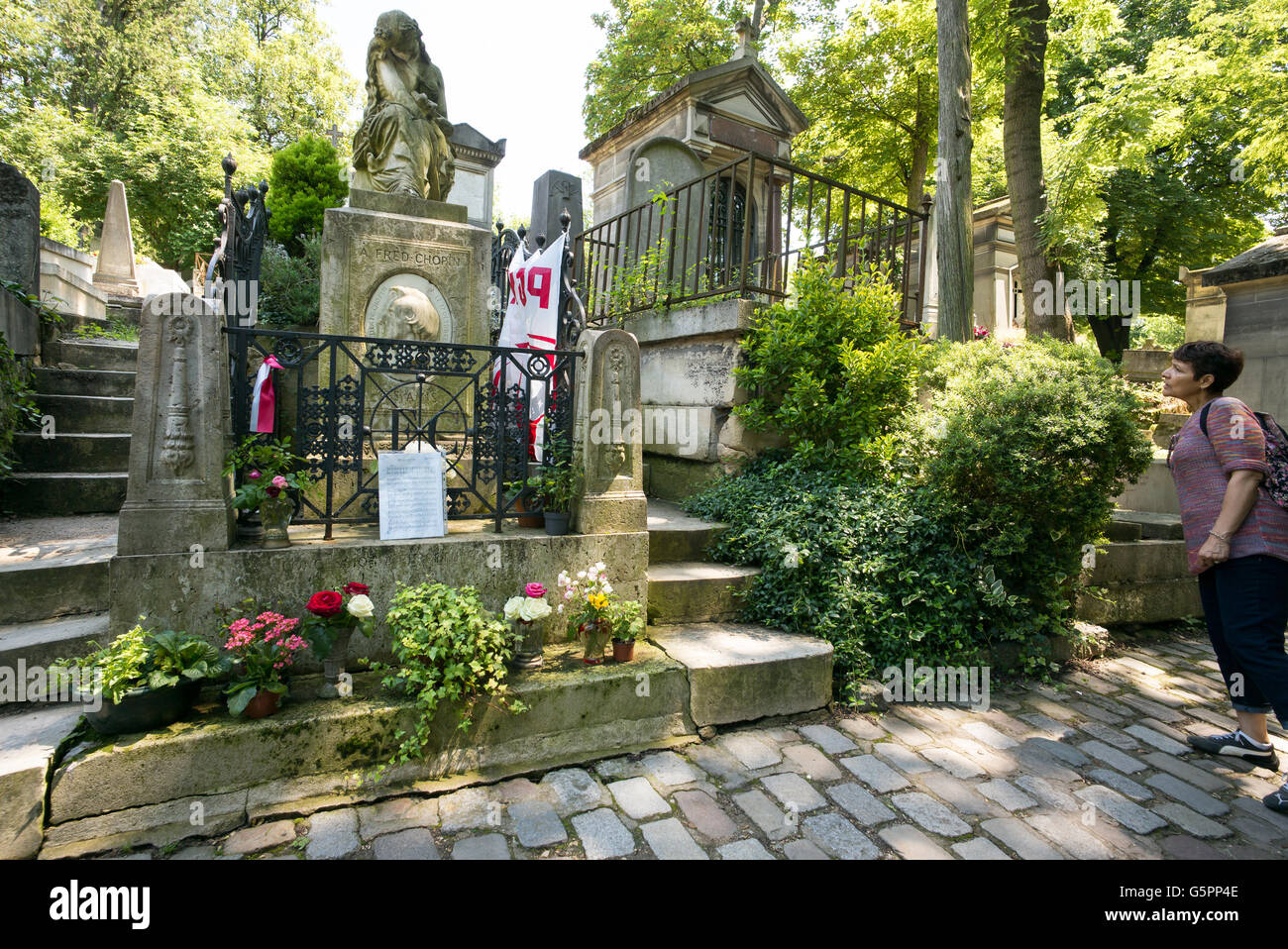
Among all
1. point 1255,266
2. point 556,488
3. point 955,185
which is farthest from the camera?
point 1255,266

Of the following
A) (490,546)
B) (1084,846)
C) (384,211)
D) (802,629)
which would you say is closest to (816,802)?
(1084,846)

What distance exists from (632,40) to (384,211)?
15947mm

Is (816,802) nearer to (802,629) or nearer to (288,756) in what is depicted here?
(802,629)

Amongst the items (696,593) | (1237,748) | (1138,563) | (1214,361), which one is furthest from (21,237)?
(1138,563)

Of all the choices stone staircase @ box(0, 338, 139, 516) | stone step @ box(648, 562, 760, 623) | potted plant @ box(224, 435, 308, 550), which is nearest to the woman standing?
stone step @ box(648, 562, 760, 623)

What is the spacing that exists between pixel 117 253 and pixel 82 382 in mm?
9466

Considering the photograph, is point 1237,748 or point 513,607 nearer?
point 513,607

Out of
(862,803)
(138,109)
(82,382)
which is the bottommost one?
(862,803)

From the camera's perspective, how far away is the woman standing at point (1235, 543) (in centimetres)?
309

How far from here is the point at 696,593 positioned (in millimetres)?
4098

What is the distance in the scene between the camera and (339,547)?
10.1 ft

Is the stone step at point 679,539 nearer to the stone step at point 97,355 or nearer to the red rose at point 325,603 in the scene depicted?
the red rose at point 325,603

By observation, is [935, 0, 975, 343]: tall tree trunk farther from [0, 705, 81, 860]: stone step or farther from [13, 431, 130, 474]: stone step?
[13, 431, 130, 474]: stone step

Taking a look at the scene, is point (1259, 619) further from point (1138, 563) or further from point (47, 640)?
point (47, 640)
